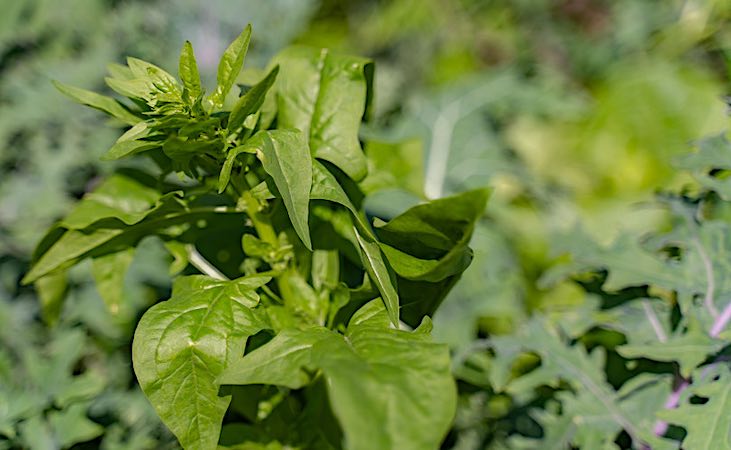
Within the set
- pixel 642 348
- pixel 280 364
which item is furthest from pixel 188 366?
pixel 642 348

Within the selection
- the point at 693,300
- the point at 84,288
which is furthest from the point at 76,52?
the point at 693,300

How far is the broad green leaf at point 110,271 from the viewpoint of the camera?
3.14 feet

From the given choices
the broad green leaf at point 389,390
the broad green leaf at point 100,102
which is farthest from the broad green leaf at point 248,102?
the broad green leaf at point 389,390

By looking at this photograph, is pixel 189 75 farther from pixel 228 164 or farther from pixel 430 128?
pixel 430 128

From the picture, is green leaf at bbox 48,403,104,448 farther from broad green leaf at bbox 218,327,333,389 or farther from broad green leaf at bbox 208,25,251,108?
broad green leaf at bbox 208,25,251,108

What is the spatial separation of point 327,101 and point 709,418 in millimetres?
590

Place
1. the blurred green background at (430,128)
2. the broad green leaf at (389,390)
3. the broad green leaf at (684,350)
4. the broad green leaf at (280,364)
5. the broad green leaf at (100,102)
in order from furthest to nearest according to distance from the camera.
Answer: the blurred green background at (430,128)
the broad green leaf at (684,350)
the broad green leaf at (100,102)
the broad green leaf at (280,364)
the broad green leaf at (389,390)

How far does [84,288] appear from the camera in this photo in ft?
4.83

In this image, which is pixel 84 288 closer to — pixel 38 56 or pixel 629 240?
pixel 38 56

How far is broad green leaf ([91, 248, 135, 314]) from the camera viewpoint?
0.96m

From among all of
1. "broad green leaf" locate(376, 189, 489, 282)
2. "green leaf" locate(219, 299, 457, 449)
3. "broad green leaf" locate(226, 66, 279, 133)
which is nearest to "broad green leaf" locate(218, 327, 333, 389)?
"green leaf" locate(219, 299, 457, 449)

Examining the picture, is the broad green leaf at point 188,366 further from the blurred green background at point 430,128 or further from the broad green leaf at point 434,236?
the blurred green background at point 430,128

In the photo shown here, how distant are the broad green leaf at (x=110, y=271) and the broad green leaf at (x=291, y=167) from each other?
33cm

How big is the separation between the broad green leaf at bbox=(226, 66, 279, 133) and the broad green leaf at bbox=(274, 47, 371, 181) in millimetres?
139
